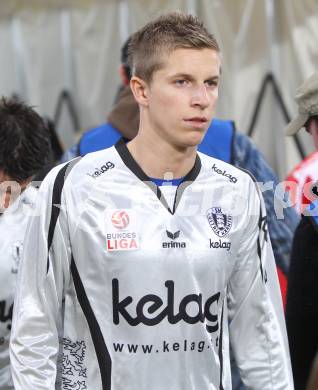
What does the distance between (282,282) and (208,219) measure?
3.24 ft

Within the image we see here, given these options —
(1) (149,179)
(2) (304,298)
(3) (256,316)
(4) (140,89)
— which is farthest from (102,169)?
(2) (304,298)

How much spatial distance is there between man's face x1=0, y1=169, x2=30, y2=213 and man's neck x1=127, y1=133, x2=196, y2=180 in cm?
65

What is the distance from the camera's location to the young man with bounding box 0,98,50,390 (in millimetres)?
3037

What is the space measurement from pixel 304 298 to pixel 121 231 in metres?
0.77

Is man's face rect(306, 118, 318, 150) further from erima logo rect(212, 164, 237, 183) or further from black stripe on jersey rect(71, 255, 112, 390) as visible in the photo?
black stripe on jersey rect(71, 255, 112, 390)

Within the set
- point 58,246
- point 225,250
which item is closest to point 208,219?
point 225,250

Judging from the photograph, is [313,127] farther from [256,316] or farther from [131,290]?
[131,290]

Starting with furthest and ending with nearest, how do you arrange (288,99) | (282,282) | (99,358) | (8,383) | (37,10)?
(37,10)
(288,99)
(282,282)
(8,383)
(99,358)

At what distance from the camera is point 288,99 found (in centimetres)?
761

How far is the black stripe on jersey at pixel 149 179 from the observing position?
270 centimetres

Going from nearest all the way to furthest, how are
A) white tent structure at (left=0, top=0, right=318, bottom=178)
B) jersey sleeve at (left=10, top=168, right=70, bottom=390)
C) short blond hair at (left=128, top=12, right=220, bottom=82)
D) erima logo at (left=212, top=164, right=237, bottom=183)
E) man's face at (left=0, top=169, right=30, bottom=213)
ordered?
jersey sleeve at (left=10, top=168, right=70, bottom=390)
short blond hair at (left=128, top=12, right=220, bottom=82)
erima logo at (left=212, top=164, right=237, bottom=183)
man's face at (left=0, top=169, right=30, bottom=213)
white tent structure at (left=0, top=0, right=318, bottom=178)

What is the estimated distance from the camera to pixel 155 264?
2623mm

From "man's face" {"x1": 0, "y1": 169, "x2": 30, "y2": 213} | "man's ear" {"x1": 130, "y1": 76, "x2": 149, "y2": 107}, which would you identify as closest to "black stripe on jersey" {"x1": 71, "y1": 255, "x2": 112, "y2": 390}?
"man's ear" {"x1": 130, "y1": 76, "x2": 149, "y2": 107}

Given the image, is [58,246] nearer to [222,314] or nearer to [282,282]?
[222,314]
